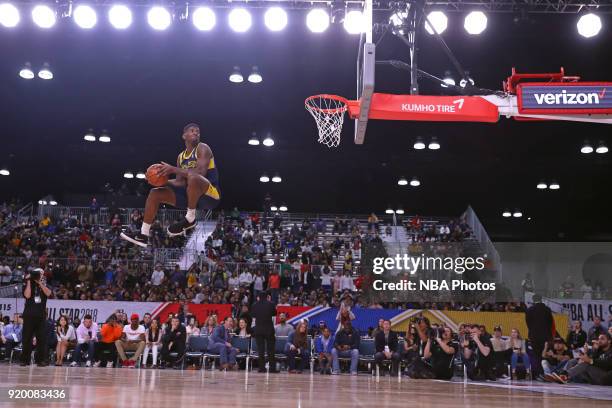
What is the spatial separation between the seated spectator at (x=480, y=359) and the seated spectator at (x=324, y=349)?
3220 mm

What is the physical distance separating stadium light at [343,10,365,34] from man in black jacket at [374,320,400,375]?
263 inches

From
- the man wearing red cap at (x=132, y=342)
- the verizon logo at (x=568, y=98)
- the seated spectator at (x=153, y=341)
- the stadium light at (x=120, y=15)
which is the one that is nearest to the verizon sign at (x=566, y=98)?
the verizon logo at (x=568, y=98)

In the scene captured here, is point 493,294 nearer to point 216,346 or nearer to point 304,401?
point 216,346

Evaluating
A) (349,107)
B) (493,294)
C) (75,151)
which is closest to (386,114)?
(349,107)

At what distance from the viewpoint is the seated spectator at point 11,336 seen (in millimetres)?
15336

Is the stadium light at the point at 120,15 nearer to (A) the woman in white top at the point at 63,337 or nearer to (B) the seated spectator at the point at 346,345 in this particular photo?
(A) the woman in white top at the point at 63,337

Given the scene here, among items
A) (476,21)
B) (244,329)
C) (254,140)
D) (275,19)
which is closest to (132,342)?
(244,329)

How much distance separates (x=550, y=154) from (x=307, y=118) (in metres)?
9.75

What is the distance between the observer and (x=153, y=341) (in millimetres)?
15500

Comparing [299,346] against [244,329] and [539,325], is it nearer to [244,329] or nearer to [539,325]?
[244,329]

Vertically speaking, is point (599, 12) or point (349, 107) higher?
point (599, 12)

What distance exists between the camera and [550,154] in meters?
24.9

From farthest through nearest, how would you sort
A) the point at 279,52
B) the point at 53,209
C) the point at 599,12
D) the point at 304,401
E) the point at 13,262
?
the point at 53,209 → the point at 13,262 → the point at 279,52 → the point at 599,12 → the point at 304,401

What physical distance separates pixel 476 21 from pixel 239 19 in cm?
518
